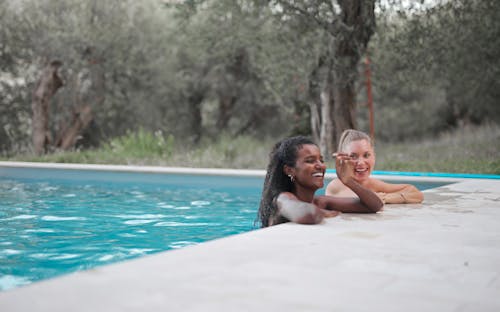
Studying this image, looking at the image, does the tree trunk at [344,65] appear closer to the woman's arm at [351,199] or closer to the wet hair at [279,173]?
the woman's arm at [351,199]

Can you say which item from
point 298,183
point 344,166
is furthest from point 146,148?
point 344,166

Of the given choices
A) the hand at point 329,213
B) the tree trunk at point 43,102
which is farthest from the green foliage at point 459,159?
the tree trunk at point 43,102

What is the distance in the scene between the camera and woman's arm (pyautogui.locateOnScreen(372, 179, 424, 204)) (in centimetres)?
515

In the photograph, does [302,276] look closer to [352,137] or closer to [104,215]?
[352,137]

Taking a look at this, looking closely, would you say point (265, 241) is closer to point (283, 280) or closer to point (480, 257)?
point (283, 280)

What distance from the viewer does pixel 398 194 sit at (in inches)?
203

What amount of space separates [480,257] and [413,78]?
39.1ft

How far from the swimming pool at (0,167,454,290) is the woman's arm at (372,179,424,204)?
133 centimetres

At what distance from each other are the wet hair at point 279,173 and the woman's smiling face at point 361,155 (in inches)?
25.6

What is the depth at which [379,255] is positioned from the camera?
2.82 meters

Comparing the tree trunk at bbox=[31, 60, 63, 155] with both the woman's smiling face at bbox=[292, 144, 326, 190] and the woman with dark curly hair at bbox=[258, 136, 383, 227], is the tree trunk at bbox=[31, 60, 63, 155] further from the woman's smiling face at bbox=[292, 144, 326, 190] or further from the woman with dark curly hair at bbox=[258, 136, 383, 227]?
the woman's smiling face at bbox=[292, 144, 326, 190]

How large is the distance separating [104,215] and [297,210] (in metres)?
3.35

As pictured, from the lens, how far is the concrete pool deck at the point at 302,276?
1.99m

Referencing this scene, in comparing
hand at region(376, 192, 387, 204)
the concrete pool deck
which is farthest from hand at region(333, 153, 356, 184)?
hand at region(376, 192, 387, 204)
